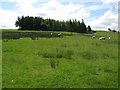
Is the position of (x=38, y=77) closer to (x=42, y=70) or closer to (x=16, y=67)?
(x=42, y=70)

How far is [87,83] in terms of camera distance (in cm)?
680

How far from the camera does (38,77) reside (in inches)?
293

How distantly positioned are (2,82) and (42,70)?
2.56 meters

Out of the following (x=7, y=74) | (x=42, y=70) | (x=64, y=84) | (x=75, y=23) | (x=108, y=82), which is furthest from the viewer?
(x=75, y=23)

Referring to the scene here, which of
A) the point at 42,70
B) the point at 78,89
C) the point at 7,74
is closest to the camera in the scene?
the point at 78,89

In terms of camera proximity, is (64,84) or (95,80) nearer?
(64,84)

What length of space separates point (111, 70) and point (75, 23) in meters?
93.4

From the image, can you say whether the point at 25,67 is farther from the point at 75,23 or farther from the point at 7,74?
the point at 75,23

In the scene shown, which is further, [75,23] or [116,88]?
[75,23]

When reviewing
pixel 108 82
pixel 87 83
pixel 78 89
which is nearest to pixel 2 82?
pixel 78 89

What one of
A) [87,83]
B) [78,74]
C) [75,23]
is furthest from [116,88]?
[75,23]

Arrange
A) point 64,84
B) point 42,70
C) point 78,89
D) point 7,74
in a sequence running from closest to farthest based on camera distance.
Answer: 1. point 78,89
2. point 64,84
3. point 7,74
4. point 42,70

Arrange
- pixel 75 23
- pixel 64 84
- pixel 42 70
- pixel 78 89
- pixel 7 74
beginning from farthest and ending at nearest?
pixel 75 23
pixel 42 70
pixel 7 74
pixel 64 84
pixel 78 89

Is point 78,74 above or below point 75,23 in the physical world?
below
